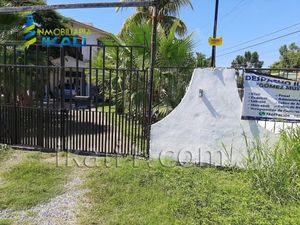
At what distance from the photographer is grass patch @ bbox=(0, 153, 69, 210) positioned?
162 inches

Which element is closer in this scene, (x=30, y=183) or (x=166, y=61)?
(x=30, y=183)

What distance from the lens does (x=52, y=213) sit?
151 inches

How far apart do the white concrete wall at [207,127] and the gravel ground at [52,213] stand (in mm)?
2096

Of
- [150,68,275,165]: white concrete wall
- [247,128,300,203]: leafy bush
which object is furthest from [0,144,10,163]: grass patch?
[247,128,300,203]: leafy bush

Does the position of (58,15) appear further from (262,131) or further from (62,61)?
(262,131)

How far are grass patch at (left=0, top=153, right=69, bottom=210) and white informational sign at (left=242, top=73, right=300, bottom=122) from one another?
3473 millimetres

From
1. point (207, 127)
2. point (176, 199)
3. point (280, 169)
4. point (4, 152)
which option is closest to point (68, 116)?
point (4, 152)

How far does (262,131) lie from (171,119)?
5.49ft

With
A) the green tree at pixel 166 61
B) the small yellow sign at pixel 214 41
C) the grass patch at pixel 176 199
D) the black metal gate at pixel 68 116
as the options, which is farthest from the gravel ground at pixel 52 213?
the small yellow sign at pixel 214 41

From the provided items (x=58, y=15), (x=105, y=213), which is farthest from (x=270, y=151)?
(x=58, y=15)

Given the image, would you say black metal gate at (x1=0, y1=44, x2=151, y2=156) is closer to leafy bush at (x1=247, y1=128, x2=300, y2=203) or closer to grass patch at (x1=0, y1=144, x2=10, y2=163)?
grass patch at (x1=0, y1=144, x2=10, y2=163)

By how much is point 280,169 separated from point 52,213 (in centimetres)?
327

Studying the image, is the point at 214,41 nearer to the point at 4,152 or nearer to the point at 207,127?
the point at 207,127

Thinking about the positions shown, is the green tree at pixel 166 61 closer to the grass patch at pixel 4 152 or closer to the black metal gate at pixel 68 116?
the black metal gate at pixel 68 116
